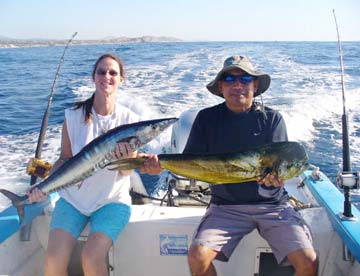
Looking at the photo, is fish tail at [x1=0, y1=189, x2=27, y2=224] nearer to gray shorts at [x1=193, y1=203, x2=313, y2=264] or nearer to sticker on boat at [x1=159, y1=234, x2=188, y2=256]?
sticker on boat at [x1=159, y1=234, x2=188, y2=256]

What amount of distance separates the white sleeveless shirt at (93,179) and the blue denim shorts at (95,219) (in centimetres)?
4

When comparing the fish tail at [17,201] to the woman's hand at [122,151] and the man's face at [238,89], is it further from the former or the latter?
the man's face at [238,89]

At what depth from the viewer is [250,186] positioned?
2562 millimetres

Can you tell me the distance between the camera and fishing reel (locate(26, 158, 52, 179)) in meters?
2.94

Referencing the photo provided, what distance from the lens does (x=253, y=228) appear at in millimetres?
2523

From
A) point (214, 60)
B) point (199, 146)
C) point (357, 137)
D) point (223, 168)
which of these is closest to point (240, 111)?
point (199, 146)

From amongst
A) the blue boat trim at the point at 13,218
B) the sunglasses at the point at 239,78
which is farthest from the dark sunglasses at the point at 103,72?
the blue boat trim at the point at 13,218

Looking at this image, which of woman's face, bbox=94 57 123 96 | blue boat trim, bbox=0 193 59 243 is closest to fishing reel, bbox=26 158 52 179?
blue boat trim, bbox=0 193 59 243

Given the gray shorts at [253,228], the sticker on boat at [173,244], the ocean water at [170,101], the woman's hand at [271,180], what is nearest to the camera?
the woman's hand at [271,180]

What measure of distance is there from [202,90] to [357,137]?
4839 mm

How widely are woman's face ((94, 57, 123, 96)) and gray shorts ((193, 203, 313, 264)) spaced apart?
3.51 ft

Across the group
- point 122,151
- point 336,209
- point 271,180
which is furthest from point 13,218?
point 336,209

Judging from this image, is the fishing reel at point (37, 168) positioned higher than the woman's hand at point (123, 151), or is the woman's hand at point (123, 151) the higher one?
the woman's hand at point (123, 151)

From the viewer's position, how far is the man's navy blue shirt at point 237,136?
2.56 metres
